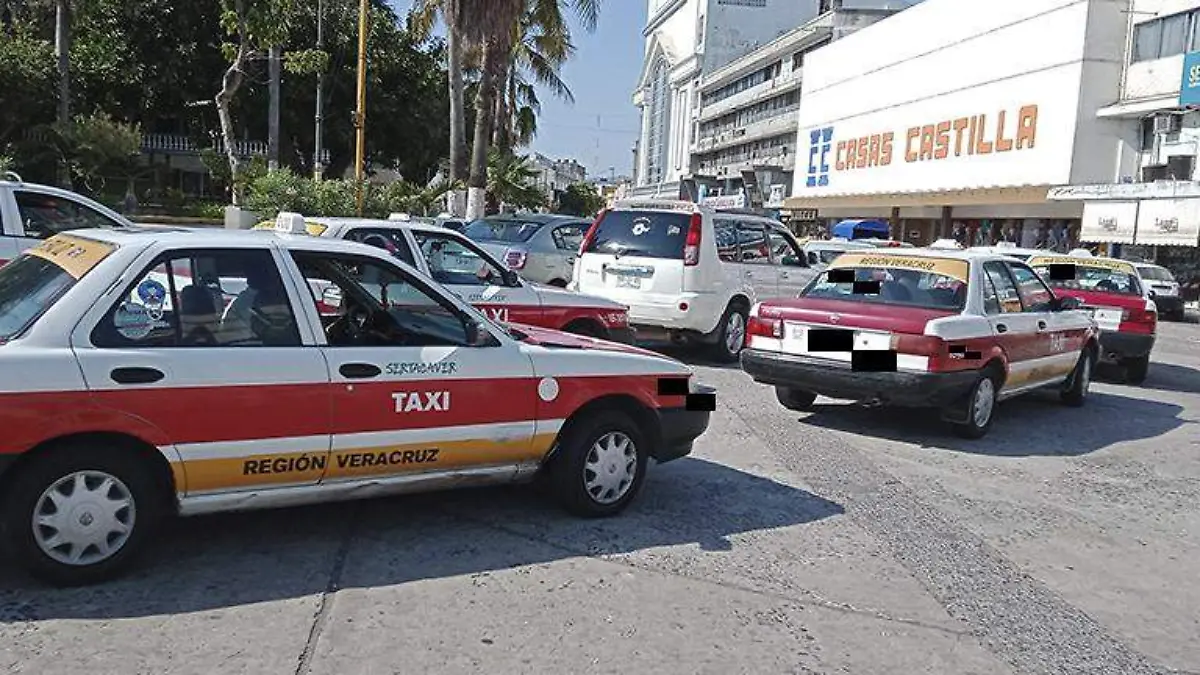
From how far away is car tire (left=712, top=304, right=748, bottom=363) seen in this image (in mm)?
11906

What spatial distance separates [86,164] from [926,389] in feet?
101

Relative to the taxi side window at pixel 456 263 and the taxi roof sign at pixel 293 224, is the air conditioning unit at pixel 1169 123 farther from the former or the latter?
the taxi roof sign at pixel 293 224

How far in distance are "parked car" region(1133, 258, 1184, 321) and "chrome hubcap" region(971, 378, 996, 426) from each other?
66.2 feet

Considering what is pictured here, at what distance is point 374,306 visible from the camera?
535 cm

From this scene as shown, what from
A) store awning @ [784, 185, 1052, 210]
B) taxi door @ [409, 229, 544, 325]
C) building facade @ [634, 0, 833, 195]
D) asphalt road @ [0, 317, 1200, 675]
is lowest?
asphalt road @ [0, 317, 1200, 675]

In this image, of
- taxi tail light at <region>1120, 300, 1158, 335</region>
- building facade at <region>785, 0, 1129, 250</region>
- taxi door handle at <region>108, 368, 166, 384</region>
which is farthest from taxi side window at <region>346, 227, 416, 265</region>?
building facade at <region>785, 0, 1129, 250</region>

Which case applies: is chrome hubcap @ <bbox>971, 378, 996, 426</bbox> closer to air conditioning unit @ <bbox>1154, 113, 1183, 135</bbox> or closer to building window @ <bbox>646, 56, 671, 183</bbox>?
air conditioning unit @ <bbox>1154, 113, 1183, 135</bbox>

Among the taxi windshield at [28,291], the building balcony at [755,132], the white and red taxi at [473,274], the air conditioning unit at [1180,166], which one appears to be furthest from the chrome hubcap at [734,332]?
the building balcony at [755,132]

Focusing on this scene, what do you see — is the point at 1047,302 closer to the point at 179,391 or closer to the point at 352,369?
the point at 352,369

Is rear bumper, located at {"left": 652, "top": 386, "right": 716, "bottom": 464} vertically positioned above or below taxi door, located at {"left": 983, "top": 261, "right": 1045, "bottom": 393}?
below

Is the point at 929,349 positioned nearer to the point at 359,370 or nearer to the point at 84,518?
the point at 359,370

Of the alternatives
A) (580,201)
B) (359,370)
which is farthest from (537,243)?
(580,201)

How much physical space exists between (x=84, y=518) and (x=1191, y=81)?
118 ft

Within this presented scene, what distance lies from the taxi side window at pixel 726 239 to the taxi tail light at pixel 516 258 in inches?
161
